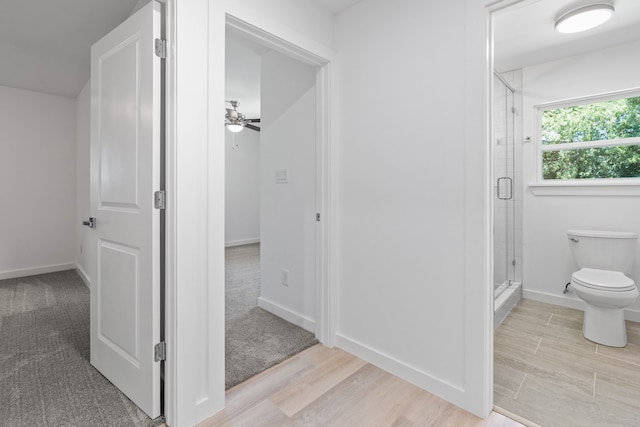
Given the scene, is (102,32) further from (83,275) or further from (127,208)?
(83,275)

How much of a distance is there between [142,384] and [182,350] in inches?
12.9

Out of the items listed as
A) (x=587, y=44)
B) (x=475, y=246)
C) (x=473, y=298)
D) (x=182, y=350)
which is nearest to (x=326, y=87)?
(x=475, y=246)

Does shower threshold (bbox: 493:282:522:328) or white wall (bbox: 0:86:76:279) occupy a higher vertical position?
white wall (bbox: 0:86:76:279)

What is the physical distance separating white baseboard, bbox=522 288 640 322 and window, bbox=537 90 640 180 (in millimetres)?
1149

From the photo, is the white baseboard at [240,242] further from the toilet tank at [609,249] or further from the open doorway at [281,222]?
the toilet tank at [609,249]

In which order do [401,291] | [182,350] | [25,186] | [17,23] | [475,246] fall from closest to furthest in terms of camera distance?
[182,350], [475,246], [401,291], [17,23], [25,186]

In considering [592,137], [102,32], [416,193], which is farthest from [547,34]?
[102,32]

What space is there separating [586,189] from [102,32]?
4.46 meters

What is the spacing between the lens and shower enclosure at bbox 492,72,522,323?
2982 mm

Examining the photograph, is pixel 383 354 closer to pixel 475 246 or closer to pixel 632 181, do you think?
pixel 475 246

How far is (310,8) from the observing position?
2.01 meters

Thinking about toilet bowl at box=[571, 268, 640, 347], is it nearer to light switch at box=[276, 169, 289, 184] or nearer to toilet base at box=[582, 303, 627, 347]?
toilet base at box=[582, 303, 627, 347]

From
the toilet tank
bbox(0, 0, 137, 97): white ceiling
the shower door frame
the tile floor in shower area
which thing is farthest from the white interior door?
the toilet tank

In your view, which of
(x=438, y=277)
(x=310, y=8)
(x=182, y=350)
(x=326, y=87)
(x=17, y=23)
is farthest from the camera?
(x=17, y=23)
